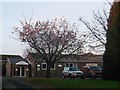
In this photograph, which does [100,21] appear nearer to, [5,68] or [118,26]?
[118,26]

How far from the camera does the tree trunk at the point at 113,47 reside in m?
20.9

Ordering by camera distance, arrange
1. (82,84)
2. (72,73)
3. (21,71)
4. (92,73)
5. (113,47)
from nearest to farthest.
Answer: (82,84), (113,47), (92,73), (72,73), (21,71)

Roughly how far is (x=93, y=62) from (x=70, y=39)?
2901cm

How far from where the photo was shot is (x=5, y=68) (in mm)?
69500

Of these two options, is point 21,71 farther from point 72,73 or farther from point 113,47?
point 113,47

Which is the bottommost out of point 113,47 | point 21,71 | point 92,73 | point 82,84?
point 82,84

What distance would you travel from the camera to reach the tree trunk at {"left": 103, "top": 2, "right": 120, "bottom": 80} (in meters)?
20.9

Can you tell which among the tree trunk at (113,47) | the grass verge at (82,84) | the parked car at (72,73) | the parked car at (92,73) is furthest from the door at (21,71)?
the grass verge at (82,84)

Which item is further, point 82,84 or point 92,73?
point 92,73

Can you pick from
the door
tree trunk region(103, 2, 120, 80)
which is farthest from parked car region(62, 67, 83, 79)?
the door

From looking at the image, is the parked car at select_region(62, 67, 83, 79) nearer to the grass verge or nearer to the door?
the grass verge

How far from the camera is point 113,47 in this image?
22406 mm

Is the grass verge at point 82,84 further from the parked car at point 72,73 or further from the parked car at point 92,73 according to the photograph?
the parked car at point 72,73

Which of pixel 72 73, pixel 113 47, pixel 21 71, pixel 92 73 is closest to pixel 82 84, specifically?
pixel 113 47
